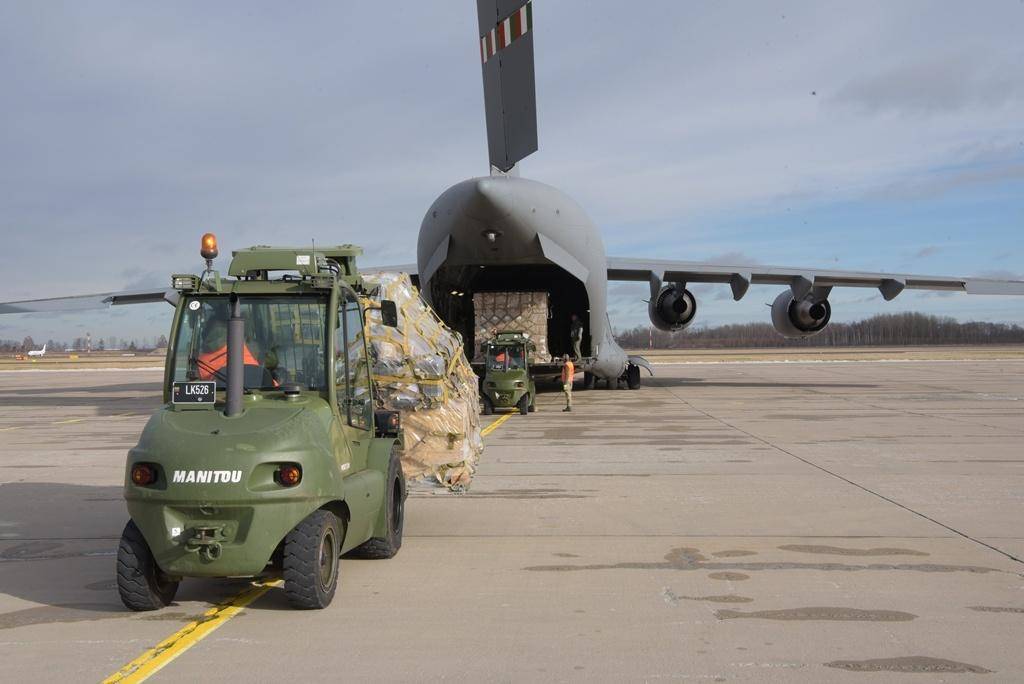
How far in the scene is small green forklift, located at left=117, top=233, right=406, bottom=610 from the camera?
478 centimetres

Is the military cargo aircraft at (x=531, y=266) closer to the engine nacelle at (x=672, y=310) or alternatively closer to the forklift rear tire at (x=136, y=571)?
the engine nacelle at (x=672, y=310)

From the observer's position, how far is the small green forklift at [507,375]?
61.8 feet

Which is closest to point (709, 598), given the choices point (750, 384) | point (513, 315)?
point (513, 315)

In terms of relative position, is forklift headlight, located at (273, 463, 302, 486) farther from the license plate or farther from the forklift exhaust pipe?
the license plate

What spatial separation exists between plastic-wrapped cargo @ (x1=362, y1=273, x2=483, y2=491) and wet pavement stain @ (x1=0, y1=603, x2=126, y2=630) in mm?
3293

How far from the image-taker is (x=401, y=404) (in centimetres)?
856

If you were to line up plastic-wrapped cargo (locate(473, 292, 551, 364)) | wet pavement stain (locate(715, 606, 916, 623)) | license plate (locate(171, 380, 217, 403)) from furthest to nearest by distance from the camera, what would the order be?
plastic-wrapped cargo (locate(473, 292, 551, 364))
license plate (locate(171, 380, 217, 403))
wet pavement stain (locate(715, 606, 916, 623))

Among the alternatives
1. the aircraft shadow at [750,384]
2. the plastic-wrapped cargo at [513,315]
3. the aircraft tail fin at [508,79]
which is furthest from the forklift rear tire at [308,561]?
the aircraft shadow at [750,384]

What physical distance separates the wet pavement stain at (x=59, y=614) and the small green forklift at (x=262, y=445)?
0.78 ft

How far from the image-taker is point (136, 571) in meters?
5.04

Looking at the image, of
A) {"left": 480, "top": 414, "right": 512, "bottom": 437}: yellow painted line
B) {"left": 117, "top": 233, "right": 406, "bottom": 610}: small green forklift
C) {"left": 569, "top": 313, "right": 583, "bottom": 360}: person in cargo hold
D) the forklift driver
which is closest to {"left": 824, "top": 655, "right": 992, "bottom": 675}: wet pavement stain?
{"left": 117, "top": 233, "right": 406, "bottom": 610}: small green forklift

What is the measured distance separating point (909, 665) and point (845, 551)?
2437mm

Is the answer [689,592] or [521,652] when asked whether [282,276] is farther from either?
[689,592]

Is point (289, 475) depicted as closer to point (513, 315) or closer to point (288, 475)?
point (288, 475)
